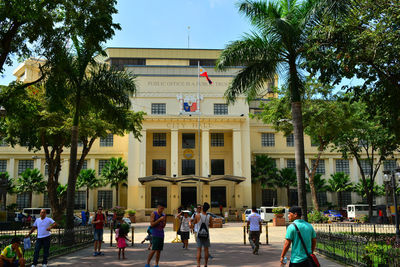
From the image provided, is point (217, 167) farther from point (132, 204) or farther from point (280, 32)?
point (280, 32)

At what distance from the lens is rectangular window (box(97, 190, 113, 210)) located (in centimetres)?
4425

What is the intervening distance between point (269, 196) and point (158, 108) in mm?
16449

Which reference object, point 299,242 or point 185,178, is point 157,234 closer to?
point 299,242

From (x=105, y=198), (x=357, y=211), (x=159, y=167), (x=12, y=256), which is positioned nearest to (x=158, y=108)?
(x=159, y=167)

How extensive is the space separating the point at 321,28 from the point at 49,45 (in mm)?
10335

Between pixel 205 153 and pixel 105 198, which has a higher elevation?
pixel 205 153

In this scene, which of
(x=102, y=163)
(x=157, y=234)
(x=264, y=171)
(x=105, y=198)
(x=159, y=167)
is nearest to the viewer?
(x=157, y=234)

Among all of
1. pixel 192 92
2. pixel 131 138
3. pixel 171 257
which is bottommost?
pixel 171 257

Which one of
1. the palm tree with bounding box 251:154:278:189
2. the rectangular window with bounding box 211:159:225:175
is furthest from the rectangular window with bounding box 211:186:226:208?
the palm tree with bounding box 251:154:278:189

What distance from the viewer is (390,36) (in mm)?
12141

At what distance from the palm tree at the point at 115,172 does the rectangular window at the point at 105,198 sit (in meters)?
2.19

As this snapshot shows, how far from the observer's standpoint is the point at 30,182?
41469 millimetres

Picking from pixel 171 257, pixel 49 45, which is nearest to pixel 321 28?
pixel 171 257

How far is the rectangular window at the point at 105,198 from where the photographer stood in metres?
44.2
